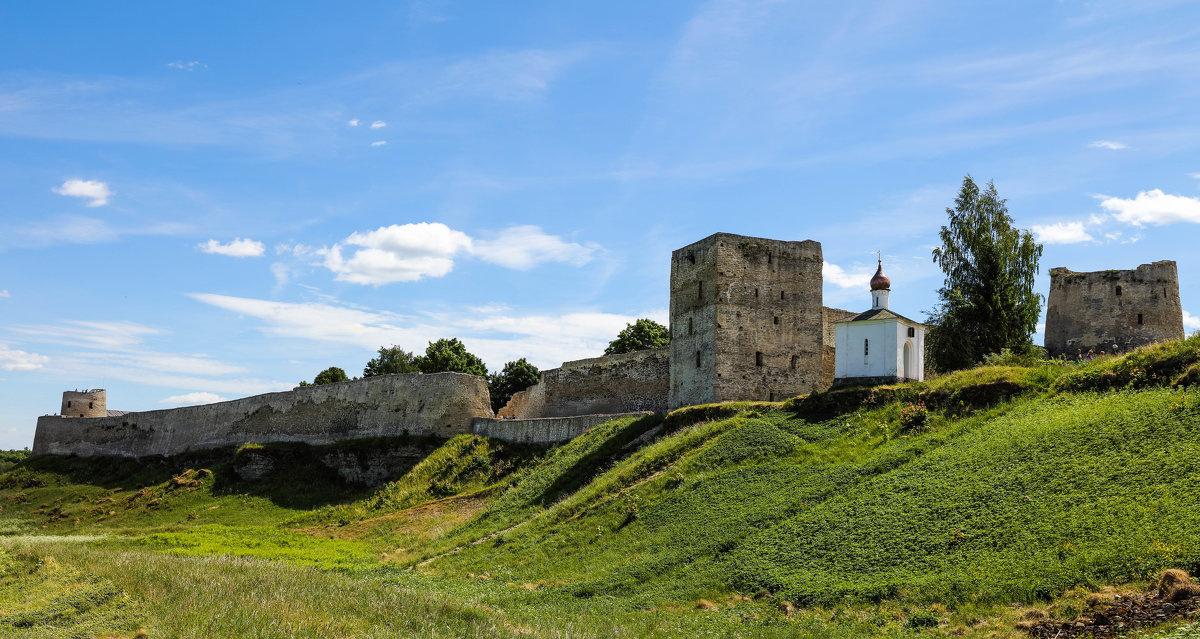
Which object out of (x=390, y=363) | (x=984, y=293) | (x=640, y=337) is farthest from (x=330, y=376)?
(x=984, y=293)

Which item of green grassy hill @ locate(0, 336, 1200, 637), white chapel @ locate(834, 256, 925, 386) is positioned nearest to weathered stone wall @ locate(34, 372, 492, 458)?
green grassy hill @ locate(0, 336, 1200, 637)

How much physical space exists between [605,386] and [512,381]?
2052cm

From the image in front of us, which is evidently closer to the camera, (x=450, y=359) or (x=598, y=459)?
(x=598, y=459)

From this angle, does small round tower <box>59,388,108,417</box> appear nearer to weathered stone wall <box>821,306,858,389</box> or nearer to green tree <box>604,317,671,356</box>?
green tree <box>604,317,671,356</box>

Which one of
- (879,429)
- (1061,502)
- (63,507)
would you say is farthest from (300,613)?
(63,507)

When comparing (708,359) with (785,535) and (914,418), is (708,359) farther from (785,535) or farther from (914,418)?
(785,535)

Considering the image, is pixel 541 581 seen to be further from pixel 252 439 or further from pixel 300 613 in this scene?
pixel 252 439

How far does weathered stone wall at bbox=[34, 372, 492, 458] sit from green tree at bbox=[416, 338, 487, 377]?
13290 millimetres

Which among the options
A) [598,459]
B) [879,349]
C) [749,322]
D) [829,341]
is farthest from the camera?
[829,341]

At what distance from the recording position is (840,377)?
27.5 m

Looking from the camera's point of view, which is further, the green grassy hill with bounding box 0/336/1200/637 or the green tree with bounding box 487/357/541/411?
the green tree with bounding box 487/357/541/411

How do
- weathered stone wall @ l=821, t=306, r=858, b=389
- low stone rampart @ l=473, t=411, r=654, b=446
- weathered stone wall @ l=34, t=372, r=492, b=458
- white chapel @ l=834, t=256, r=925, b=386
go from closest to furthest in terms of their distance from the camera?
white chapel @ l=834, t=256, r=925, b=386, low stone rampart @ l=473, t=411, r=654, b=446, weathered stone wall @ l=821, t=306, r=858, b=389, weathered stone wall @ l=34, t=372, r=492, b=458

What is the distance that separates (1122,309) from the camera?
3559 cm

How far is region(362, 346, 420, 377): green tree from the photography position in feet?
216
